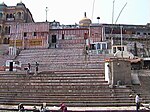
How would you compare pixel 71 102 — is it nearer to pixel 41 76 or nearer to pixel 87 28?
pixel 41 76

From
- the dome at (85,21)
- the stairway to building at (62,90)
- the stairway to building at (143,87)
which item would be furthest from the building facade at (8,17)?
the stairway to building at (143,87)

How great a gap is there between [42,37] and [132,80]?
84.0 ft

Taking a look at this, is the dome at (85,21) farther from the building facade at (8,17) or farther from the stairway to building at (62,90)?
the stairway to building at (62,90)

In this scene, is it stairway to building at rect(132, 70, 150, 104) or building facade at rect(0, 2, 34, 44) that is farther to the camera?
building facade at rect(0, 2, 34, 44)

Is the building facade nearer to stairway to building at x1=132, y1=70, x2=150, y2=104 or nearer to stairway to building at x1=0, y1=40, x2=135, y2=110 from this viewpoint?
stairway to building at x1=0, y1=40, x2=135, y2=110

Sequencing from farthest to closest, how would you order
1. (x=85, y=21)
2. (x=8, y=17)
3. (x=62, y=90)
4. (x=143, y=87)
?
(x=8, y=17) < (x=85, y=21) < (x=143, y=87) < (x=62, y=90)

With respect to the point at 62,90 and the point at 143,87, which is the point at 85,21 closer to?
the point at 143,87

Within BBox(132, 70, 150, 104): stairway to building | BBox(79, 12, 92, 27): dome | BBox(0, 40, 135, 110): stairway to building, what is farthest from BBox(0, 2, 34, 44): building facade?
BBox(132, 70, 150, 104): stairway to building

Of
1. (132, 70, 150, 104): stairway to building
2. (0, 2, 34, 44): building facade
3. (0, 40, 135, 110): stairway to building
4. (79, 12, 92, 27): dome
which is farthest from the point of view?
(0, 2, 34, 44): building facade

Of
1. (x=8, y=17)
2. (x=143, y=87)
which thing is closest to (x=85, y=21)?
(x=8, y=17)

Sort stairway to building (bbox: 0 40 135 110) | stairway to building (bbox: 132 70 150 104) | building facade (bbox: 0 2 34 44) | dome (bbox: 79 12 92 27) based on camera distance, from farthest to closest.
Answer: building facade (bbox: 0 2 34 44)
dome (bbox: 79 12 92 27)
stairway to building (bbox: 132 70 150 104)
stairway to building (bbox: 0 40 135 110)

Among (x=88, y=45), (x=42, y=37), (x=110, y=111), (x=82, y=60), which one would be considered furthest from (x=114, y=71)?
(x=42, y=37)

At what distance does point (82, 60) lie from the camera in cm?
3588

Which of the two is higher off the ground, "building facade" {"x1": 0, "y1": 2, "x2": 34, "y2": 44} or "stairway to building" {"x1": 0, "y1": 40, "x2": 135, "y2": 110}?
"building facade" {"x1": 0, "y1": 2, "x2": 34, "y2": 44}
